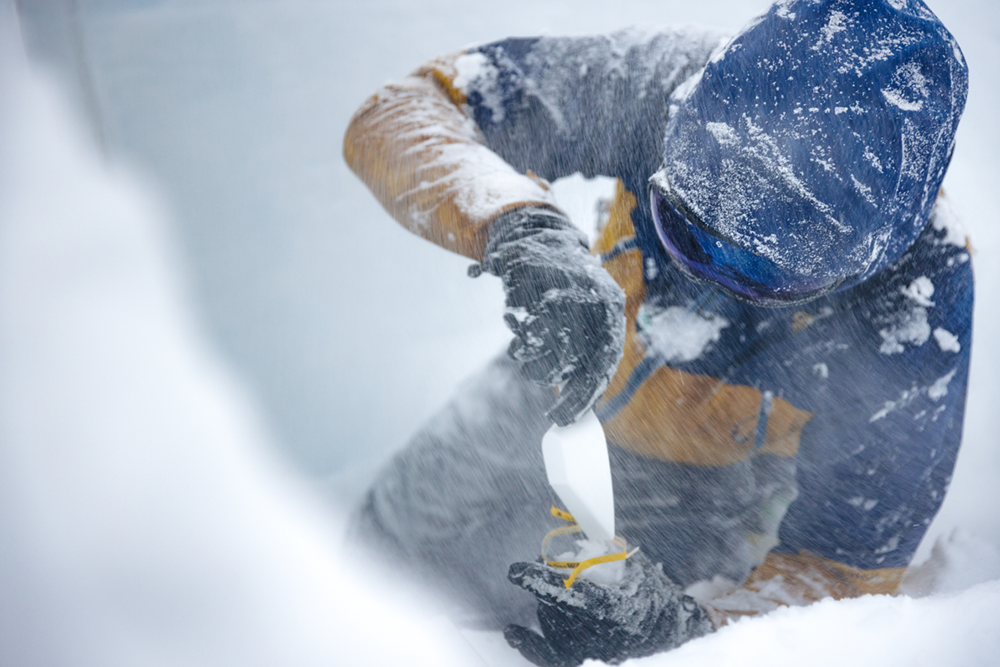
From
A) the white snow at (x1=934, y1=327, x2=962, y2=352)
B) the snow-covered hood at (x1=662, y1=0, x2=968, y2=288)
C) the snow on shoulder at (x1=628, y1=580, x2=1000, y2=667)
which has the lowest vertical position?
the snow on shoulder at (x1=628, y1=580, x2=1000, y2=667)

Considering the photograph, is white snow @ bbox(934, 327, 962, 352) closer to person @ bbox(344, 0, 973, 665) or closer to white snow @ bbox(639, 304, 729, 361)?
person @ bbox(344, 0, 973, 665)

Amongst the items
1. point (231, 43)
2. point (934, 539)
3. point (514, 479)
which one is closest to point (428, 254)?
point (514, 479)

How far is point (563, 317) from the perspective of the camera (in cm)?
69

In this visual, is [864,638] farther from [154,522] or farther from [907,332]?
[154,522]

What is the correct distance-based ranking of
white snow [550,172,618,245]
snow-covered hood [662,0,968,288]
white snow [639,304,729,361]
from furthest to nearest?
white snow [550,172,618,245] → white snow [639,304,729,361] → snow-covered hood [662,0,968,288]

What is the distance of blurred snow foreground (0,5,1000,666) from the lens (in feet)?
2.28

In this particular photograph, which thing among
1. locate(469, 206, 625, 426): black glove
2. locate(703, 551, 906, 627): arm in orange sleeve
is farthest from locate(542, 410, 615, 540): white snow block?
locate(703, 551, 906, 627): arm in orange sleeve

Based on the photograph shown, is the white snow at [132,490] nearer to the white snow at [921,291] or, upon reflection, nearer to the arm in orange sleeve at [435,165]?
the arm in orange sleeve at [435,165]

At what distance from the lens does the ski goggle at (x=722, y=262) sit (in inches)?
24.5

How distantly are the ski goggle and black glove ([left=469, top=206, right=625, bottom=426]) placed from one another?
9 cm

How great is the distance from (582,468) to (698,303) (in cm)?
36

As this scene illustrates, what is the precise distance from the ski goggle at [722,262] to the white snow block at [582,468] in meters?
0.22

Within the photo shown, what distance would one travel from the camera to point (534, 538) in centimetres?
114

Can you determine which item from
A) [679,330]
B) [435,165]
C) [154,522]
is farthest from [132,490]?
[679,330]
